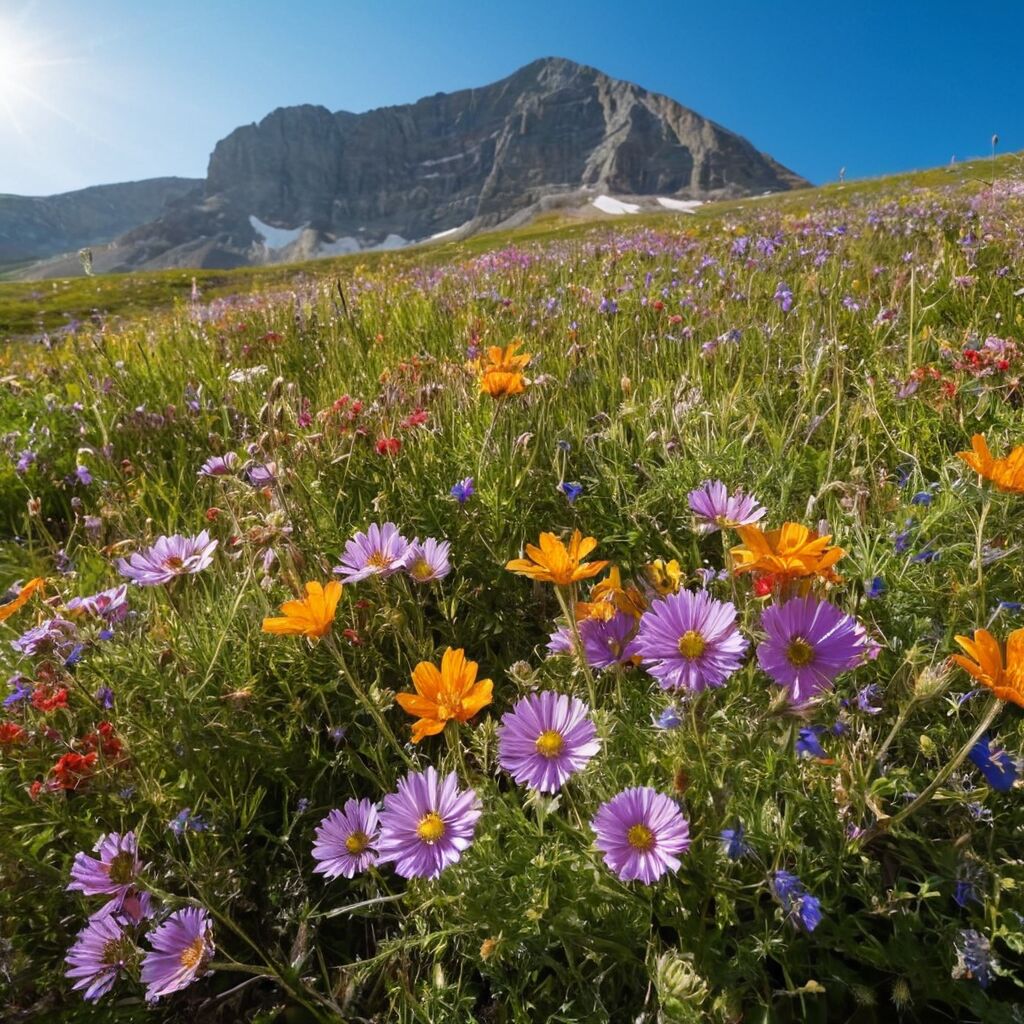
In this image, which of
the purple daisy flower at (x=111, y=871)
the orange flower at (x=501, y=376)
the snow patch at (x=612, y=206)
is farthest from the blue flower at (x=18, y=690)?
the snow patch at (x=612, y=206)

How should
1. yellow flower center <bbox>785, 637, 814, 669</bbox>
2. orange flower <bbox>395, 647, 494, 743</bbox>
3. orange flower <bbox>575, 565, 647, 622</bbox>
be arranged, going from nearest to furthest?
yellow flower center <bbox>785, 637, 814, 669</bbox> < orange flower <bbox>395, 647, 494, 743</bbox> < orange flower <bbox>575, 565, 647, 622</bbox>

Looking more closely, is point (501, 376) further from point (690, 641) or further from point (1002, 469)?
point (1002, 469)

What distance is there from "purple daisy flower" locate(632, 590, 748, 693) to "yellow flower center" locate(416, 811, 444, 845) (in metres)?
0.44

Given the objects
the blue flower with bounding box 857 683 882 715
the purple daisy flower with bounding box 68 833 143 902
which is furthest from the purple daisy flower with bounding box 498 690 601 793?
the purple daisy flower with bounding box 68 833 143 902

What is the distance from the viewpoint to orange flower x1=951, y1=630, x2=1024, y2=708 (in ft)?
2.86

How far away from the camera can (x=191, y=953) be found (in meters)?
1.19

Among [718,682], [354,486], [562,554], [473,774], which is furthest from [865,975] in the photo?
[354,486]

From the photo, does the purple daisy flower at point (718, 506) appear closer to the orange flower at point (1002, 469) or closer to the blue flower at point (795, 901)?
the orange flower at point (1002, 469)

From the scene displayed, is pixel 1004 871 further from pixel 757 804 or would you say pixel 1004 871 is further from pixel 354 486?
pixel 354 486

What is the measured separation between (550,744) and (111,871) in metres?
0.91

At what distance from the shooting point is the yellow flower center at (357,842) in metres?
1.27

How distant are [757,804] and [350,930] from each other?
0.94 meters

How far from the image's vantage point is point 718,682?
1002 millimetres

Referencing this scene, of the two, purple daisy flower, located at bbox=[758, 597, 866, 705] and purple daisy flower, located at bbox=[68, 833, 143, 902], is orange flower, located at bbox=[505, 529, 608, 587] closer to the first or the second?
purple daisy flower, located at bbox=[758, 597, 866, 705]
